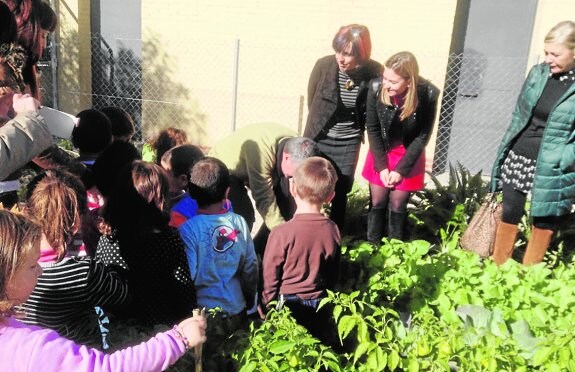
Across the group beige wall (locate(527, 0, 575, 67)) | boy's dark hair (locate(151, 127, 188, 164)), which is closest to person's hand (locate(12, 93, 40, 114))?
boy's dark hair (locate(151, 127, 188, 164))

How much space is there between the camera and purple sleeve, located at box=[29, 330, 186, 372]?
4.73ft

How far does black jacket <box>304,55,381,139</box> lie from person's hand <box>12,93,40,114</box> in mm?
2124

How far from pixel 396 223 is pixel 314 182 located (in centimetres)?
153

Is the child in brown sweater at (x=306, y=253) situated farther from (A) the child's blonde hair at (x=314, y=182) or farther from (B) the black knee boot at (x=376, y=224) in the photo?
(B) the black knee boot at (x=376, y=224)

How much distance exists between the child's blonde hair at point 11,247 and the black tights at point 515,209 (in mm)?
3188

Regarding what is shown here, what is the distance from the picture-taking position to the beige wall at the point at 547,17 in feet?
22.9

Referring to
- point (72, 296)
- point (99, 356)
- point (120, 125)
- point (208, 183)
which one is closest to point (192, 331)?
point (99, 356)

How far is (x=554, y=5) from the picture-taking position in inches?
278

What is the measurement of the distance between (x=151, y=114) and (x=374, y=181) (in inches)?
259

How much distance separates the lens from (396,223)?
394cm

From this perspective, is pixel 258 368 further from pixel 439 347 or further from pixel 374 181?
pixel 374 181

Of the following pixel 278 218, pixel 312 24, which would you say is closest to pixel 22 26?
pixel 278 218

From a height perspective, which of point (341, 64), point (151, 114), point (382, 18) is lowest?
point (151, 114)

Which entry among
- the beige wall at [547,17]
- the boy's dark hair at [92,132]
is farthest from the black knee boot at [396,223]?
the beige wall at [547,17]
